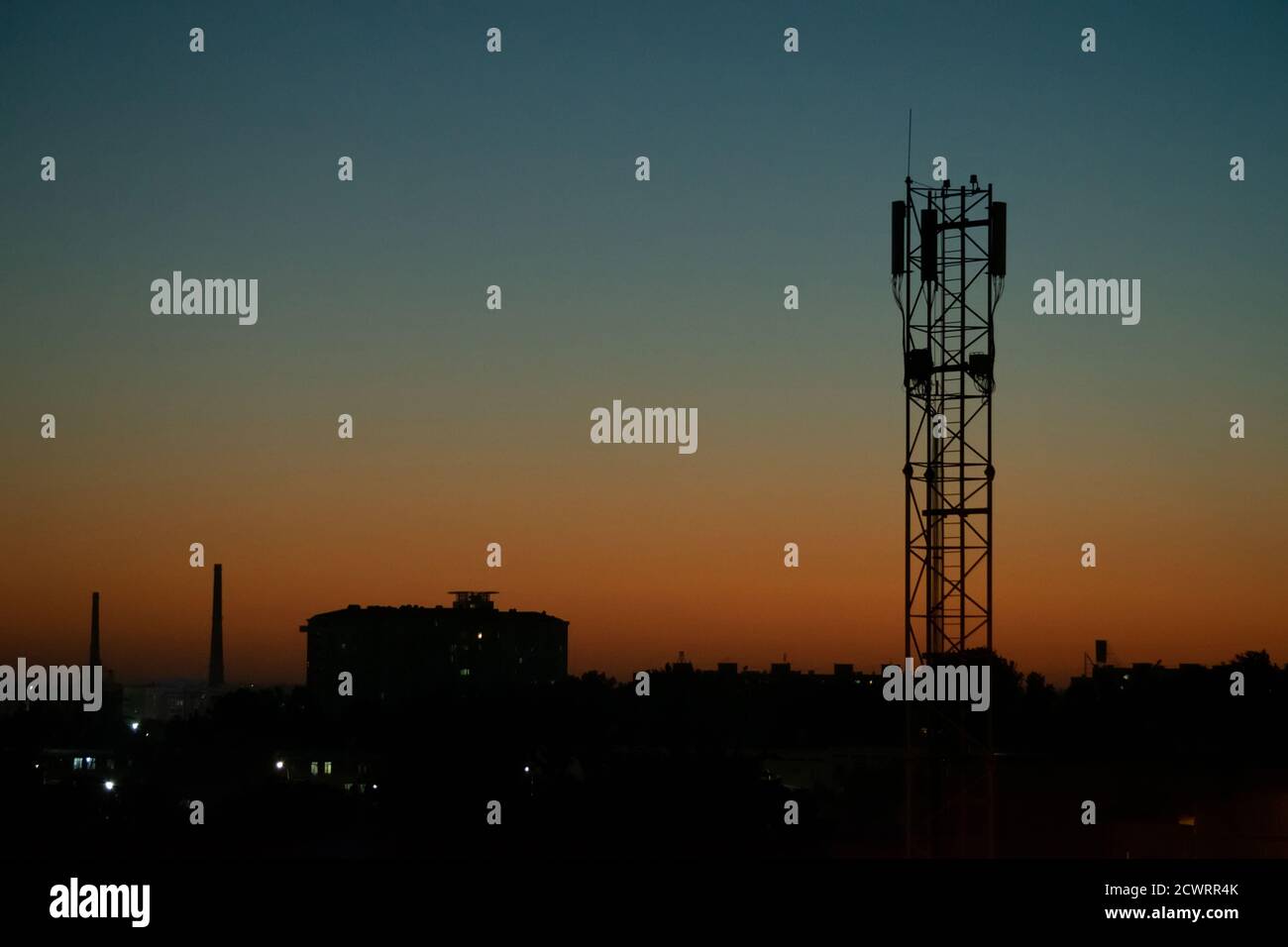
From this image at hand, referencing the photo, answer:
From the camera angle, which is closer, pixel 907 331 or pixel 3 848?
pixel 3 848

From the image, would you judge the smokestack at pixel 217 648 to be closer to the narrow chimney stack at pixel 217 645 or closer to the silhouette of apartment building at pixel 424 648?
the narrow chimney stack at pixel 217 645

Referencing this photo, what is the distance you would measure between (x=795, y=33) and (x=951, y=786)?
12.2 metres

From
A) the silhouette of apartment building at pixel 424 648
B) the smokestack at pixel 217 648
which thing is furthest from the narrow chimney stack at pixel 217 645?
the silhouette of apartment building at pixel 424 648

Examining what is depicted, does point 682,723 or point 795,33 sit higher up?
point 795,33

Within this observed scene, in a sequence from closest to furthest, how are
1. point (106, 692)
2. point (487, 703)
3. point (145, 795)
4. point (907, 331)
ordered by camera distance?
point (907, 331) → point (145, 795) → point (487, 703) → point (106, 692)

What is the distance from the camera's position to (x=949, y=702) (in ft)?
78.4

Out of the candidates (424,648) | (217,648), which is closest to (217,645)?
(217,648)

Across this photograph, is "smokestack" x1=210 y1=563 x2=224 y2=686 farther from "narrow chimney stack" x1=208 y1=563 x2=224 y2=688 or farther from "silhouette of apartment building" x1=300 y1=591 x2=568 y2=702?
"silhouette of apartment building" x1=300 y1=591 x2=568 y2=702

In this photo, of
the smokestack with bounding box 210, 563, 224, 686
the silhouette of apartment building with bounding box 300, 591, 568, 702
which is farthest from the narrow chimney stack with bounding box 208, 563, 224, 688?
the silhouette of apartment building with bounding box 300, 591, 568, 702

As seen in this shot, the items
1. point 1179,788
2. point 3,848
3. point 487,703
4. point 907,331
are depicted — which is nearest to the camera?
point 3,848

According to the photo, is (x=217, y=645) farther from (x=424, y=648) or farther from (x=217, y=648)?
(x=424, y=648)
